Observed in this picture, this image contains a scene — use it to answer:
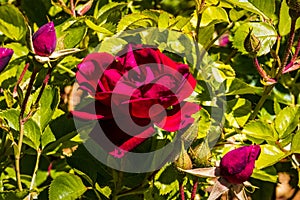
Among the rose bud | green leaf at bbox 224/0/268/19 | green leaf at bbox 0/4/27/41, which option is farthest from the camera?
green leaf at bbox 0/4/27/41

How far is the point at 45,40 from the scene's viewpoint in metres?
0.72

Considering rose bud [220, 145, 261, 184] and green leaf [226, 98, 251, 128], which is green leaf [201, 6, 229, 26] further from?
rose bud [220, 145, 261, 184]

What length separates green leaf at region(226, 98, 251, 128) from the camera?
963mm

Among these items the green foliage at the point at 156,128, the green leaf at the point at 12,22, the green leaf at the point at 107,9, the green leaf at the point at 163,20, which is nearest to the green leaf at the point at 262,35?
the green foliage at the point at 156,128

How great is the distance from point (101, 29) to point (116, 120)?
0.63ft

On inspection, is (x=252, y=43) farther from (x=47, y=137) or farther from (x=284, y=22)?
(x=47, y=137)

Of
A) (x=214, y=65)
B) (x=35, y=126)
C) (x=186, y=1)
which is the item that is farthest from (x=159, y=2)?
(x=35, y=126)

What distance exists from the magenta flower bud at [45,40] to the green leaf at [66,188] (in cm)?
19

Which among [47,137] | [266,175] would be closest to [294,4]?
[266,175]

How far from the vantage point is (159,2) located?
132 cm

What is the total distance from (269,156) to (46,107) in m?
0.32

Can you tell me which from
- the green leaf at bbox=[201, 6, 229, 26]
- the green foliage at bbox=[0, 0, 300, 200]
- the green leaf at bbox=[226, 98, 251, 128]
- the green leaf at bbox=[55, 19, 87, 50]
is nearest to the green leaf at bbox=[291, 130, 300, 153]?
the green foliage at bbox=[0, 0, 300, 200]

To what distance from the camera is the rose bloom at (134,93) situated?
0.72 metres

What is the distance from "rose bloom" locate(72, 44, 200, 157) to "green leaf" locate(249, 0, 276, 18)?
186 mm
